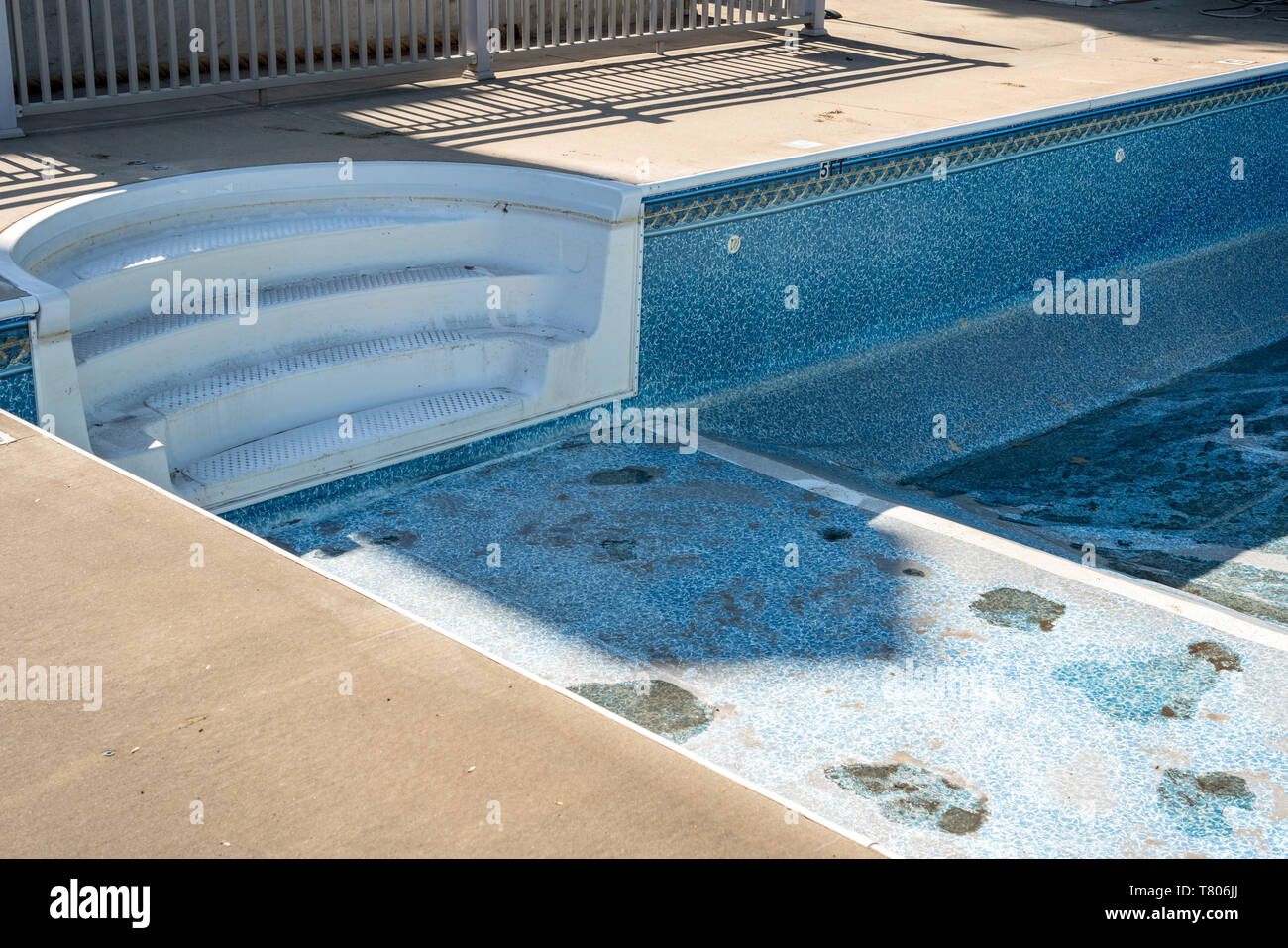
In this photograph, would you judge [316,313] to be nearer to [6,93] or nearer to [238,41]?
[6,93]

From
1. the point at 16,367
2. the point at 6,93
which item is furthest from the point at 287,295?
the point at 6,93

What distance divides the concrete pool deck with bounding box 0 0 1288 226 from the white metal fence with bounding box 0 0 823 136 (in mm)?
108

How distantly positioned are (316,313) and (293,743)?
2507mm

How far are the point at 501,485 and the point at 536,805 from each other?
237 centimetres

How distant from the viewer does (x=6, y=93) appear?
16.0 ft

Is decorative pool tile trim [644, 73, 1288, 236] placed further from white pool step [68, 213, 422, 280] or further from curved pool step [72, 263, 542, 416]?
white pool step [68, 213, 422, 280]

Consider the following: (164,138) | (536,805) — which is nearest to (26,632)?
(536,805)

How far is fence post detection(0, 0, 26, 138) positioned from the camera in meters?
4.82

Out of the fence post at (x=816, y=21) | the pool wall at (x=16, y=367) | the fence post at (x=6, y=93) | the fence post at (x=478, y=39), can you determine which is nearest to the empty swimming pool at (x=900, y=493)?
the pool wall at (x=16, y=367)

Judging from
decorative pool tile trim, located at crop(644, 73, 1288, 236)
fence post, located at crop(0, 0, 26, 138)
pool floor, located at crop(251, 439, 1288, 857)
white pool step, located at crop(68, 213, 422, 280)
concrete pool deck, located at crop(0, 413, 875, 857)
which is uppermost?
fence post, located at crop(0, 0, 26, 138)

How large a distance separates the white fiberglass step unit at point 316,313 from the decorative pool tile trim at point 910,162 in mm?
316

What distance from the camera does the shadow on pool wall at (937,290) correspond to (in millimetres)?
4746

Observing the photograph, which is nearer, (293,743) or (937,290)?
(293,743)

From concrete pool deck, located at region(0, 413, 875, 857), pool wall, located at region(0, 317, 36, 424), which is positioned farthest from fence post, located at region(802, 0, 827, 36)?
concrete pool deck, located at region(0, 413, 875, 857)
